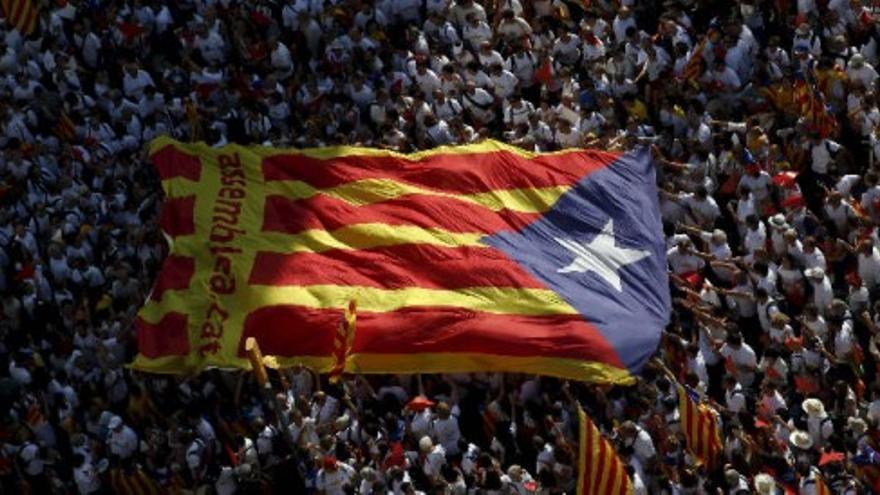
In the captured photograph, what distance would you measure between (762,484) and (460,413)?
4.21 m

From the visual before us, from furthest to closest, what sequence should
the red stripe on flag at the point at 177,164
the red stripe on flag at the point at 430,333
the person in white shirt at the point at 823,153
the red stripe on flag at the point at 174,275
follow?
the person in white shirt at the point at 823,153 → the red stripe on flag at the point at 177,164 → the red stripe on flag at the point at 174,275 → the red stripe on flag at the point at 430,333

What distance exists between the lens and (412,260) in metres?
32.0

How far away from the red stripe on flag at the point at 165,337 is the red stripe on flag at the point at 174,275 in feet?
1.43

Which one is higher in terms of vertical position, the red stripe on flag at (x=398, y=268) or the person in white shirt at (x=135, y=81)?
the person in white shirt at (x=135, y=81)

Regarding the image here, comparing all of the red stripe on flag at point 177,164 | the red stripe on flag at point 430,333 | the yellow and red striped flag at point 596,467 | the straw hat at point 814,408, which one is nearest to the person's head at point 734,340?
the straw hat at point 814,408

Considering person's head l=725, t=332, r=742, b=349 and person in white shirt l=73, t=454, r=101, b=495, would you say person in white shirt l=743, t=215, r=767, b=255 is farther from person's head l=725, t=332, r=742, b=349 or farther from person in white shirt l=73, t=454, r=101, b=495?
person in white shirt l=73, t=454, r=101, b=495

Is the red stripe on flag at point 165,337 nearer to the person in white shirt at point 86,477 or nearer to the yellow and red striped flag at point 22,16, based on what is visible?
the person in white shirt at point 86,477

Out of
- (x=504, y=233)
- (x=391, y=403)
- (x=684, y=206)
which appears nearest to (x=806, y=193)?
(x=684, y=206)

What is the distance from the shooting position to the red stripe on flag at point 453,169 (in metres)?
33.3

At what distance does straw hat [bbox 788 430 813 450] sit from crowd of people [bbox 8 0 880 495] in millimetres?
61

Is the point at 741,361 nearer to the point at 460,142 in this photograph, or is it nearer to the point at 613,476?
the point at 613,476

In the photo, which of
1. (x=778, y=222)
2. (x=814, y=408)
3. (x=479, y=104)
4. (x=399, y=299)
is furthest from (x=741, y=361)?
(x=479, y=104)

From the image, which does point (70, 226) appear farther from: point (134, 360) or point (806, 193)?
point (806, 193)

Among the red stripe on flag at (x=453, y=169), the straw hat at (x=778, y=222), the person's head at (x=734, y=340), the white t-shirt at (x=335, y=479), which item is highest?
the red stripe on flag at (x=453, y=169)
